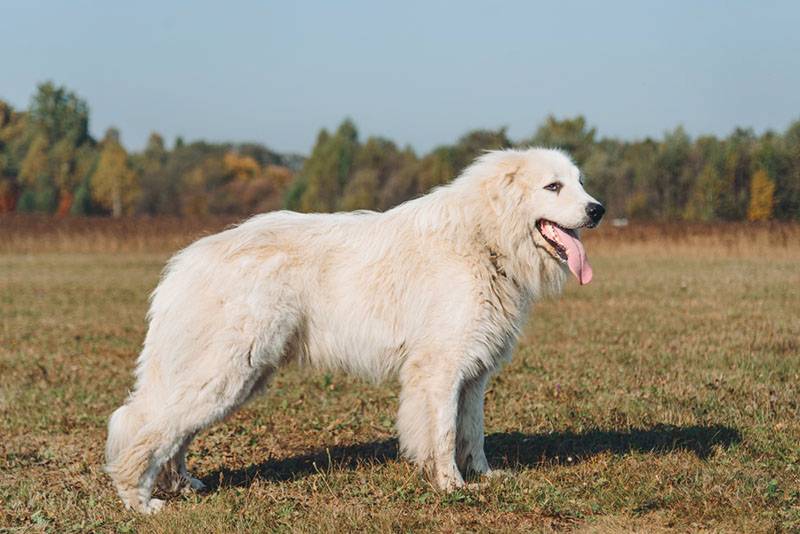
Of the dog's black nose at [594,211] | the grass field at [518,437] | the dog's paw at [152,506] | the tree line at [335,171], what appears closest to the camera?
the grass field at [518,437]

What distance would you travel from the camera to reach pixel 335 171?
83938mm

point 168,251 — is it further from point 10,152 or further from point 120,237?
point 10,152

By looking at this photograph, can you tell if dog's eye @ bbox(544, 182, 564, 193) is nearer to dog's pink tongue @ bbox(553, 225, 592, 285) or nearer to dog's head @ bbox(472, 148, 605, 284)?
dog's head @ bbox(472, 148, 605, 284)

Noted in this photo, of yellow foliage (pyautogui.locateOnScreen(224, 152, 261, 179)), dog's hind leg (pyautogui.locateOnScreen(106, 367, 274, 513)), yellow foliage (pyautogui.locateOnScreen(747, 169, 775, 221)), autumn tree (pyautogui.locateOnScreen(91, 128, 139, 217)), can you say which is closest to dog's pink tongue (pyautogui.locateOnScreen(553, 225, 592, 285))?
dog's hind leg (pyautogui.locateOnScreen(106, 367, 274, 513))

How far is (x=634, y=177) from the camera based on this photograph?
6116 centimetres

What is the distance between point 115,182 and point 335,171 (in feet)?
74.2

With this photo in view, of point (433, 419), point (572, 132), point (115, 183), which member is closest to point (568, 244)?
point (433, 419)

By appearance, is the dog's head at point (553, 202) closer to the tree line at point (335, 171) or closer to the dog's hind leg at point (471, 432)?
the dog's hind leg at point (471, 432)

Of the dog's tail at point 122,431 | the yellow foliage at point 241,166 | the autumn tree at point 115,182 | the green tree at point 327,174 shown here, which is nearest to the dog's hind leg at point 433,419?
the dog's tail at point 122,431

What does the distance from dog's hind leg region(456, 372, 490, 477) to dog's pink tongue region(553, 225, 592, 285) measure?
38.9 inches

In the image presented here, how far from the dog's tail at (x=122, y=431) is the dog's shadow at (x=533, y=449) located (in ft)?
2.83

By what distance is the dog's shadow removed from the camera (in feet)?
21.0

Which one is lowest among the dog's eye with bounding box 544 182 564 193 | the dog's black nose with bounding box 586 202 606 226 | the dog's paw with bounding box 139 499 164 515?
the dog's paw with bounding box 139 499 164 515

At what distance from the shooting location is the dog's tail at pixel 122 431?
17.7 feet
